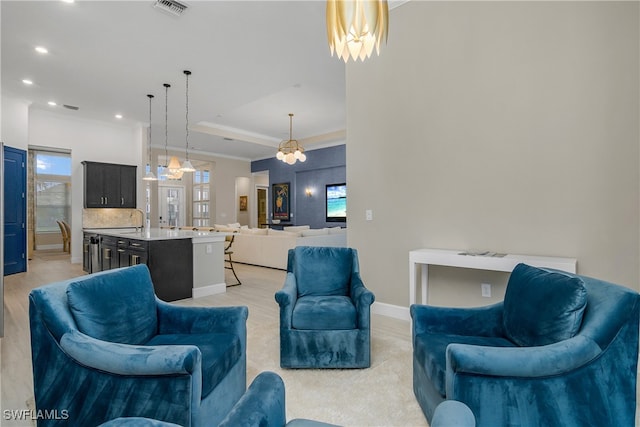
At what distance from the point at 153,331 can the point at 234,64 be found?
3906 millimetres

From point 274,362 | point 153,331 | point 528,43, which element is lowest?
point 274,362

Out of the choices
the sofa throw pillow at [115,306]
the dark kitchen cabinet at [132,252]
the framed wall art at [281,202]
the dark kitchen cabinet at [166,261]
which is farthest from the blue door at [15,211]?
the framed wall art at [281,202]

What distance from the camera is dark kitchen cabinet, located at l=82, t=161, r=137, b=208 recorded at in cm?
685

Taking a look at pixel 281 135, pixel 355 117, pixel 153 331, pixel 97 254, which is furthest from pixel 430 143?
pixel 281 135

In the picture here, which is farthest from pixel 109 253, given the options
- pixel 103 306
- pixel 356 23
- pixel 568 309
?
pixel 568 309

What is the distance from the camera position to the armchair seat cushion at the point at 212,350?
148 centimetres

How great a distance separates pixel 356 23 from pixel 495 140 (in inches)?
70.7

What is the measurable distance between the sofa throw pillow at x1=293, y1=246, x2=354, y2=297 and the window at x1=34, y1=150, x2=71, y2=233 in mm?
9438

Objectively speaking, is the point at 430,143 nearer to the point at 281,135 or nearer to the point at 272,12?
the point at 272,12

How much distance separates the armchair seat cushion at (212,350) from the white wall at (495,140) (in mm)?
2209

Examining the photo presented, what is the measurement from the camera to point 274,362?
2.43 m

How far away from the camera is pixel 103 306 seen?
1.57 m

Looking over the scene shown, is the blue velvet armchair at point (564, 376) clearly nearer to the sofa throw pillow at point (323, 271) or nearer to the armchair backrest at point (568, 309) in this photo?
the armchair backrest at point (568, 309)

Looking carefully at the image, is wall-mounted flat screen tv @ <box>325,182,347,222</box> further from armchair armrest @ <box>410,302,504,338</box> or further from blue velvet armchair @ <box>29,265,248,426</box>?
blue velvet armchair @ <box>29,265,248,426</box>
